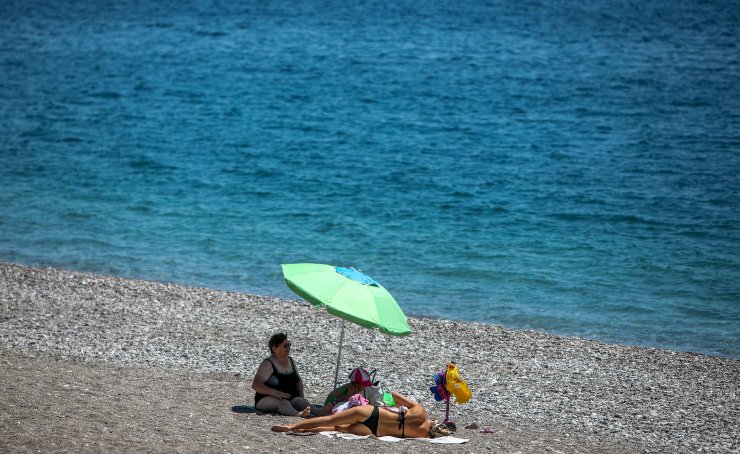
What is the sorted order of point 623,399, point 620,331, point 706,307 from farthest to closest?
point 706,307 → point 620,331 → point 623,399

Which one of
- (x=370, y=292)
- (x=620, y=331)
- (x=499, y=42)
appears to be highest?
(x=499, y=42)

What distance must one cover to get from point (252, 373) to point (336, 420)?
9.97 feet

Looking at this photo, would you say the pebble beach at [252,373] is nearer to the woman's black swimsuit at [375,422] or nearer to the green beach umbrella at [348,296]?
the woman's black swimsuit at [375,422]

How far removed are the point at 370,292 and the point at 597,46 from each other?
1474 inches

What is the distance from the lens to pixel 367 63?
4284 centimetres

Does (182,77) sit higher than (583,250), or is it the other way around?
(182,77)

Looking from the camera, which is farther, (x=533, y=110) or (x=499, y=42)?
(x=499, y=42)

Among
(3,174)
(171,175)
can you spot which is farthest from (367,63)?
(3,174)

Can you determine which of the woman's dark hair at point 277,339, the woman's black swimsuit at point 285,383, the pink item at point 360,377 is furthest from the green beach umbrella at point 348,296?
the woman's black swimsuit at point 285,383

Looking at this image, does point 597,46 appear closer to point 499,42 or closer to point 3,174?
point 499,42

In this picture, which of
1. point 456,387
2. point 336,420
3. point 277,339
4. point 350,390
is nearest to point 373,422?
point 336,420

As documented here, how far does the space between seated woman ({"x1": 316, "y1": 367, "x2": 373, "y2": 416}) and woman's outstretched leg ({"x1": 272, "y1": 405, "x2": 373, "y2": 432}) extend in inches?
13.9

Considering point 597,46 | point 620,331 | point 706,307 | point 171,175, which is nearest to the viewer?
point 620,331

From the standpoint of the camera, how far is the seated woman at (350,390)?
36.0 ft
